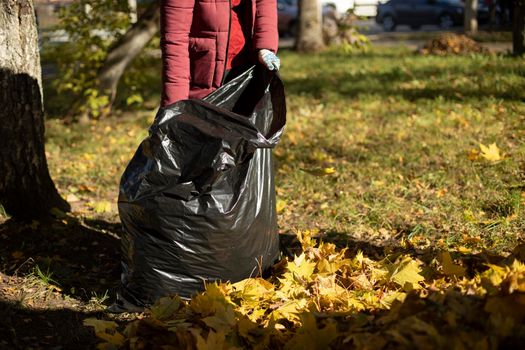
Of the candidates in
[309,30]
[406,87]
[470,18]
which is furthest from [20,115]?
[470,18]

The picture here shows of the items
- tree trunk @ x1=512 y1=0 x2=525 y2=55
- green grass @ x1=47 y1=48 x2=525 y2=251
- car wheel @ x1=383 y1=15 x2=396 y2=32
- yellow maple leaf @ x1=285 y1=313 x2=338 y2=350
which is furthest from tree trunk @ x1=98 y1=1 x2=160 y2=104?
car wheel @ x1=383 y1=15 x2=396 y2=32

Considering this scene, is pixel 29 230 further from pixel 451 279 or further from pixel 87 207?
pixel 451 279

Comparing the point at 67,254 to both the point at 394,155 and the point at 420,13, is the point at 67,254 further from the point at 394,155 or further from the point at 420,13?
the point at 420,13

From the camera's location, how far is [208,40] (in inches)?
129

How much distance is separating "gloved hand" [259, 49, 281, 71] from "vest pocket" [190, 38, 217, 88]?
23 centimetres

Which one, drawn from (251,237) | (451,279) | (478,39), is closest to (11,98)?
(251,237)

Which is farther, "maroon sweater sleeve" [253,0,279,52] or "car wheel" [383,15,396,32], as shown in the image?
"car wheel" [383,15,396,32]

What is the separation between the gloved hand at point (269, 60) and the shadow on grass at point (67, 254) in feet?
4.45

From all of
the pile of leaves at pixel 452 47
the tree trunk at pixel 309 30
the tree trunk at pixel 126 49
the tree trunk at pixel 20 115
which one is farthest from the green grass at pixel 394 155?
the tree trunk at pixel 309 30

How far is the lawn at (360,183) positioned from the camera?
3537mm

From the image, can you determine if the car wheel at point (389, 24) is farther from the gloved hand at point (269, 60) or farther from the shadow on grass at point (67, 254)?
the gloved hand at point (269, 60)

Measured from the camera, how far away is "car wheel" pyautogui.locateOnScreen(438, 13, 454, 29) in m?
25.2

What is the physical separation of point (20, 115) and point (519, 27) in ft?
22.8

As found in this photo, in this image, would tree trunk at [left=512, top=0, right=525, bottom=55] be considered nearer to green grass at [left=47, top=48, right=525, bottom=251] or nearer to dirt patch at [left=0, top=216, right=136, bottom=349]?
green grass at [left=47, top=48, right=525, bottom=251]
